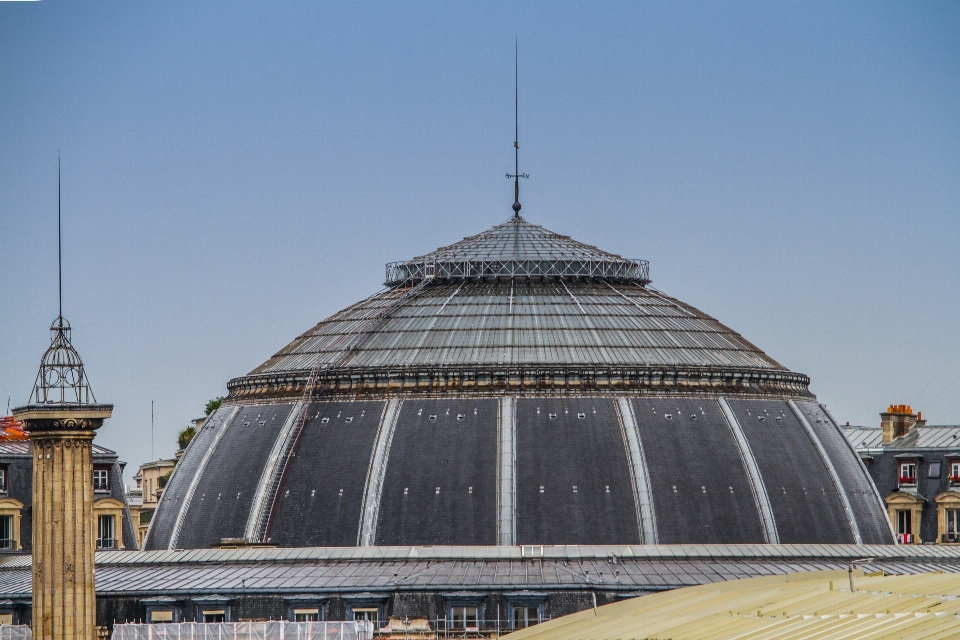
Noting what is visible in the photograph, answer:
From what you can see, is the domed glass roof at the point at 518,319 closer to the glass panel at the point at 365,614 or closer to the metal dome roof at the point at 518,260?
the metal dome roof at the point at 518,260

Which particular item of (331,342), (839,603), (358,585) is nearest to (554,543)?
(358,585)

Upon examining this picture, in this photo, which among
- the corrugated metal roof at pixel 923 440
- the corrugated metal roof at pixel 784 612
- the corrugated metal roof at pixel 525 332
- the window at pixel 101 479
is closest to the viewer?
the corrugated metal roof at pixel 784 612

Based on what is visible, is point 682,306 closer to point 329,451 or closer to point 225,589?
point 329,451

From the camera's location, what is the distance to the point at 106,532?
101m

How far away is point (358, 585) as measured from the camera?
76.6 meters

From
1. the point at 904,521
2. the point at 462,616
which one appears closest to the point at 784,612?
the point at 462,616

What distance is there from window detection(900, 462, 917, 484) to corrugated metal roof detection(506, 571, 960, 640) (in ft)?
130

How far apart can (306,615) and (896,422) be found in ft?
176

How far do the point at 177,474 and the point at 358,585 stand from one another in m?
19.6

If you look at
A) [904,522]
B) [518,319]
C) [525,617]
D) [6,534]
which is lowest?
[525,617]

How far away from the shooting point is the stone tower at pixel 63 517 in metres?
71.4

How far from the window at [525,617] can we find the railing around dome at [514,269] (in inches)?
924

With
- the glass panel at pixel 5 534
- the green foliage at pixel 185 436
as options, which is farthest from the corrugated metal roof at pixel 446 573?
the green foliage at pixel 185 436

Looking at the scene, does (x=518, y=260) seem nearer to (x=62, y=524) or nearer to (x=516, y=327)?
(x=516, y=327)
